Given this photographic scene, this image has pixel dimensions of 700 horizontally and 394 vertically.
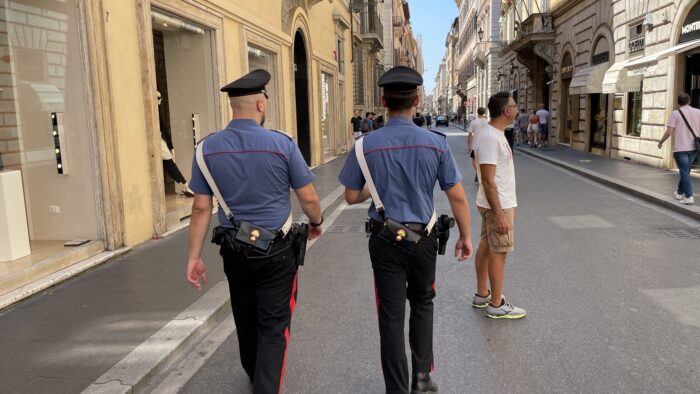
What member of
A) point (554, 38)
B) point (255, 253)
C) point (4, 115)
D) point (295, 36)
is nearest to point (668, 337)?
point (255, 253)

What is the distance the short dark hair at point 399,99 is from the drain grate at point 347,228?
513 centimetres

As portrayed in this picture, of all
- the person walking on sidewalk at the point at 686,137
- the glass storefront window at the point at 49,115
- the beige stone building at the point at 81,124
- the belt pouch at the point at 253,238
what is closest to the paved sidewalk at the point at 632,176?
the person walking on sidewalk at the point at 686,137

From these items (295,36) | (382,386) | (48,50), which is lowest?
(382,386)

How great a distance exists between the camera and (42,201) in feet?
21.5

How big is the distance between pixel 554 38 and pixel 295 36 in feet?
45.3

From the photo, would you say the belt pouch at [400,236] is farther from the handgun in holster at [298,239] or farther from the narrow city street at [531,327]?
the narrow city street at [531,327]

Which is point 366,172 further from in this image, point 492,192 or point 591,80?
point 591,80

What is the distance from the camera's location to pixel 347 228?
27.4 feet

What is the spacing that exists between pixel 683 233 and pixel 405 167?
612cm

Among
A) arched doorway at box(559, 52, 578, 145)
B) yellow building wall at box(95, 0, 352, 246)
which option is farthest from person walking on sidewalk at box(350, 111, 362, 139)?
arched doorway at box(559, 52, 578, 145)

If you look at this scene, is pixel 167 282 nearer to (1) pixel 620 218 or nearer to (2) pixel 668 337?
(2) pixel 668 337

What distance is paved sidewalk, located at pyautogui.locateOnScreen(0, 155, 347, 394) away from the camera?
11.2 feet

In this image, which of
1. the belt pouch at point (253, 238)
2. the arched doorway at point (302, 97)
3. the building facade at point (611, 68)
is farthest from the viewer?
the arched doorway at point (302, 97)

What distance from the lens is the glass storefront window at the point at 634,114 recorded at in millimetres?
15867
